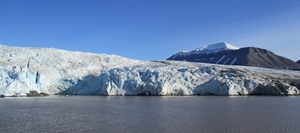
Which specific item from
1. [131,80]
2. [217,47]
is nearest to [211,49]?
A: [217,47]

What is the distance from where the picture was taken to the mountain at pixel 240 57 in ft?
395

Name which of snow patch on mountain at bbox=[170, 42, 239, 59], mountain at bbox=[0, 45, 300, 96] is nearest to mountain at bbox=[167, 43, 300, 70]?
snow patch on mountain at bbox=[170, 42, 239, 59]

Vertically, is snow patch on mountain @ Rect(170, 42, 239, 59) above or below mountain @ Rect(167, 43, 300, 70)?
above

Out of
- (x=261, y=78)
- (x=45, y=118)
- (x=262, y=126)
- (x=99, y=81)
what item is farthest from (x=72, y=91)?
(x=262, y=126)

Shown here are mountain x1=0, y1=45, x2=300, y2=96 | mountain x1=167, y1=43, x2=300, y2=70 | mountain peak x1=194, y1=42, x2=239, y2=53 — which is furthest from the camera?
mountain peak x1=194, y1=42, x2=239, y2=53

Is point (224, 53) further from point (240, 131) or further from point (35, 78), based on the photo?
point (240, 131)

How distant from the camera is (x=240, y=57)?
12875 cm

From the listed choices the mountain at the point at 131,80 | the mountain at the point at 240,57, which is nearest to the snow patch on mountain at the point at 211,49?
the mountain at the point at 240,57

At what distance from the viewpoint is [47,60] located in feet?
150

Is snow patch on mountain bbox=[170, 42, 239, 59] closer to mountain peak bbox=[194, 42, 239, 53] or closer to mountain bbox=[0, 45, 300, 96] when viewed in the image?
mountain peak bbox=[194, 42, 239, 53]

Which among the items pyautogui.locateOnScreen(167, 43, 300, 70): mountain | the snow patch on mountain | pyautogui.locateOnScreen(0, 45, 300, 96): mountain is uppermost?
the snow patch on mountain

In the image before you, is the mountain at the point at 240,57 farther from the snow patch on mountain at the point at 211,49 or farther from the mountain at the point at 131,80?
the mountain at the point at 131,80

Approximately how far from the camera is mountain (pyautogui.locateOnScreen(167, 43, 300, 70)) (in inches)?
4740

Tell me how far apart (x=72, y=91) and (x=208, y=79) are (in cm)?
1603
